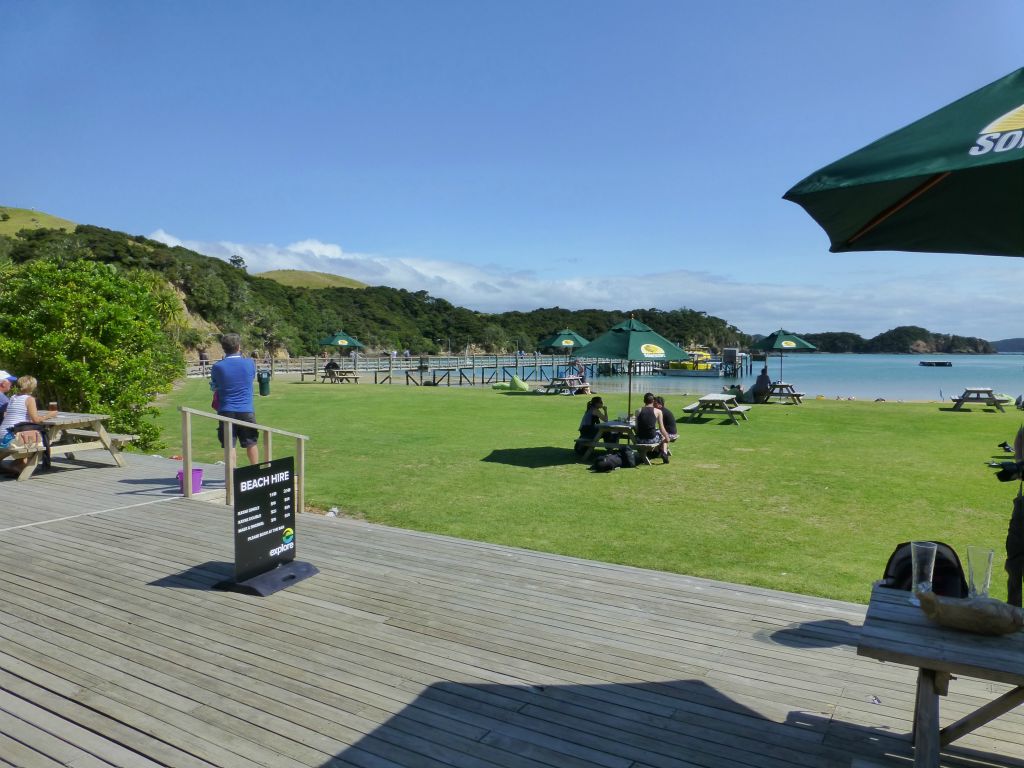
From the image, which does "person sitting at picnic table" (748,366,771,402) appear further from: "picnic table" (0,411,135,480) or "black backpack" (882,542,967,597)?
"black backpack" (882,542,967,597)

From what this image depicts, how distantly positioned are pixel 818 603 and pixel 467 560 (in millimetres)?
2531

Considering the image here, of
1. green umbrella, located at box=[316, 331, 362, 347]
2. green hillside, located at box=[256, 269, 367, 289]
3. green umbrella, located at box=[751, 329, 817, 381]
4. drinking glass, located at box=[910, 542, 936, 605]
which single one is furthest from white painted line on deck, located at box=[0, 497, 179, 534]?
green hillside, located at box=[256, 269, 367, 289]

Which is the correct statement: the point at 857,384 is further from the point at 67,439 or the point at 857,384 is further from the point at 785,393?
the point at 67,439

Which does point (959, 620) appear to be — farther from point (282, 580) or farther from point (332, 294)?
point (332, 294)

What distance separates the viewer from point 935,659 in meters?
2.04

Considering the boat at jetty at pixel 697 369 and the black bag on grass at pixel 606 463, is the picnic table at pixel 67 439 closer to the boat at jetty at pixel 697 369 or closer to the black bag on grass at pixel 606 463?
the black bag on grass at pixel 606 463

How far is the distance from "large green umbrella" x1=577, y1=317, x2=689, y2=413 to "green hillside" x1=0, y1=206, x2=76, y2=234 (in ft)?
336

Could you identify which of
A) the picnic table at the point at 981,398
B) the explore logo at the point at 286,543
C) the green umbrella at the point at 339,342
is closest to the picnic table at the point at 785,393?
the picnic table at the point at 981,398

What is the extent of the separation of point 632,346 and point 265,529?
860 cm

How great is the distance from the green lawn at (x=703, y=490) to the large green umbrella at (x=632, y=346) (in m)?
1.78

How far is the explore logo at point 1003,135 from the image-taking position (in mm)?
1829

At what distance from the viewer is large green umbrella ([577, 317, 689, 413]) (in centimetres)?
1207

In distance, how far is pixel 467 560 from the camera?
524cm

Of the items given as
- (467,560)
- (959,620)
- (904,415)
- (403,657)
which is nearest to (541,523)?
(467,560)
